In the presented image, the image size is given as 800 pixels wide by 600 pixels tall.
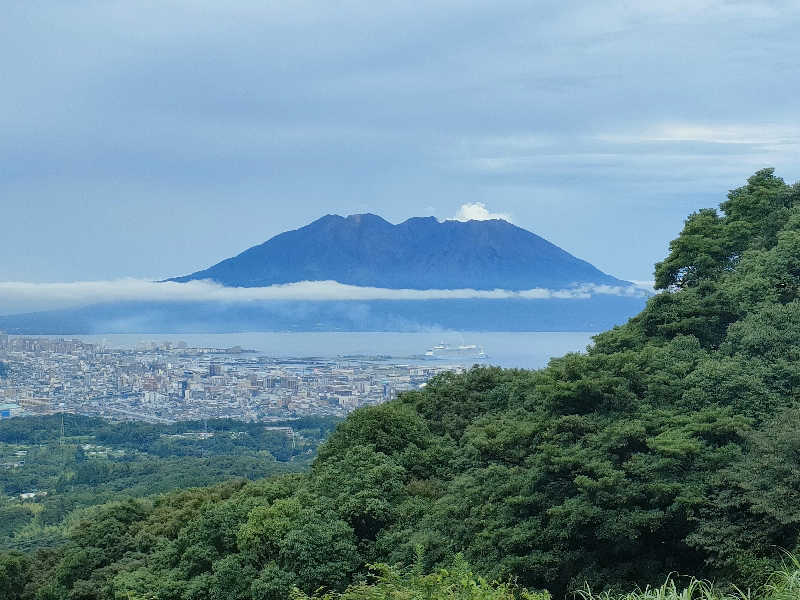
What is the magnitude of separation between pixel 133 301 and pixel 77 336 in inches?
1056

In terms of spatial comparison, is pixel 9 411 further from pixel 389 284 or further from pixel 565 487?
pixel 389 284

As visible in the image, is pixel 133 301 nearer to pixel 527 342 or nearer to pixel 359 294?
pixel 359 294

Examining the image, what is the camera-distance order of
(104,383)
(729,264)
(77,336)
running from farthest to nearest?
1. (77,336)
2. (104,383)
3. (729,264)

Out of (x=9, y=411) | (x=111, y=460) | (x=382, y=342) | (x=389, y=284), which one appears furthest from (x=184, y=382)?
(x=389, y=284)

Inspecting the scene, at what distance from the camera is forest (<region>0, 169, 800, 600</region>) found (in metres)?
11.3

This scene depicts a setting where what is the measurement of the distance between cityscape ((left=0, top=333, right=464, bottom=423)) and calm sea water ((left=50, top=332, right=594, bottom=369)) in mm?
8374

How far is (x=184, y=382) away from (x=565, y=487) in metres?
94.0

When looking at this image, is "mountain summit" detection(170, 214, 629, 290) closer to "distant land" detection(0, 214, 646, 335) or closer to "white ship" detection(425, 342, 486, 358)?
"distant land" detection(0, 214, 646, 335)

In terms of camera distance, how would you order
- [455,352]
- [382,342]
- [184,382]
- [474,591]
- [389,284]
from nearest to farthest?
[474,591] < [184,382] < [455,352] < [382,342] < [389,284]

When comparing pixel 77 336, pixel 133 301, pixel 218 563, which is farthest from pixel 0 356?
pixel 218 563

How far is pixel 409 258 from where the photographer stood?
630 ft

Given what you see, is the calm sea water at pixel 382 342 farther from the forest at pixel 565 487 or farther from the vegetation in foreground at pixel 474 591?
the vegetation in foreground at pixel 474 591

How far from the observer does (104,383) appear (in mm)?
108812

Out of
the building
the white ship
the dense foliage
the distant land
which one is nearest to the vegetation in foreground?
the dense foliage
